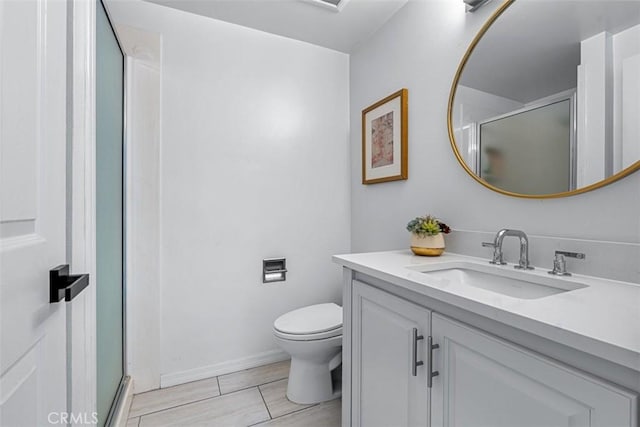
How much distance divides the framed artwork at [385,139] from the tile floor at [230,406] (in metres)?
1.38

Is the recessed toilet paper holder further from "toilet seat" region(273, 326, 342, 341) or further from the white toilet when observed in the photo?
"toilet seat" region(273, 326, 342, 341)

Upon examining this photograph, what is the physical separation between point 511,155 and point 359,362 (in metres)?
1.05

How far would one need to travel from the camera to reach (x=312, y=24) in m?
1.89

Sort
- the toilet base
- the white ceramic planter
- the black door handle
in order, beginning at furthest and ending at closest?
the toilet base
the white ceramic planter
the black door handle

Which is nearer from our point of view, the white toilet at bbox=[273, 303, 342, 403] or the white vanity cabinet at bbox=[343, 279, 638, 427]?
the white vanity cabinet at bbox=[343, 279, 638, 427]

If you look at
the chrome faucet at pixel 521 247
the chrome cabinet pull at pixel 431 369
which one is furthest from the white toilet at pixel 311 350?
the chrome faucet at pixel 521 247

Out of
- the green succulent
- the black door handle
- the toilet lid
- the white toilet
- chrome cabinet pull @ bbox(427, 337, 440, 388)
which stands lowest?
→ the white toilet

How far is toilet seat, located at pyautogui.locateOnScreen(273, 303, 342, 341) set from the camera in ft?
4.85

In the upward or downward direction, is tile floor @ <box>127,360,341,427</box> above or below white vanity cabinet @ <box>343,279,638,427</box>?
below

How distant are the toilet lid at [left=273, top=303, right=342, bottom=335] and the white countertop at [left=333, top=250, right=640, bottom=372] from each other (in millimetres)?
671

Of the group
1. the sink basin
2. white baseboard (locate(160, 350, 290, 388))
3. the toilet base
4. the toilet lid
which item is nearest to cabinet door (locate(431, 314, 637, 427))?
the sink basin

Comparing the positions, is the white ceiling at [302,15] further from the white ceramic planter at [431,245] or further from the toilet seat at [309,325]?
the toilet seat at [309,325]

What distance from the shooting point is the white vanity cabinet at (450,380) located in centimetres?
53

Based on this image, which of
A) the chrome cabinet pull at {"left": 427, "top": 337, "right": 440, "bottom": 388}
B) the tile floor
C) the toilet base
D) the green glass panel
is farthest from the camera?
the toilet base
